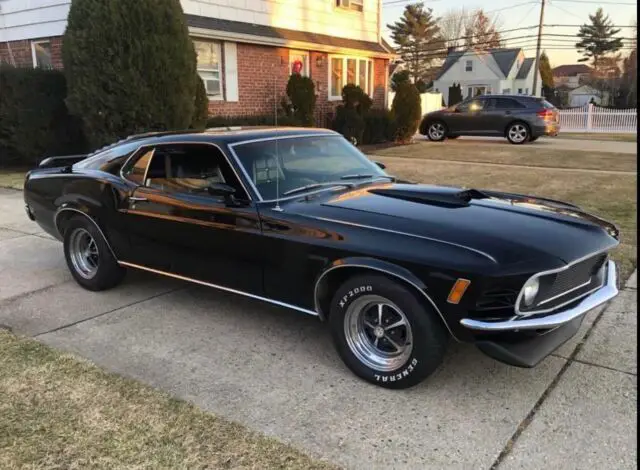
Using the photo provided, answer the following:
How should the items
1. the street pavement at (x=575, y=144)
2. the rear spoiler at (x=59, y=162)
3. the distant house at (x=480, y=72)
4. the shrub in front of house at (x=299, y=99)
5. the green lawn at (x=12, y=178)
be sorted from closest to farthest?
1. the rear spoiler at (x=59, y=162)
2. the green lawn at (x=12, y=178)
3. the shrub in front of house at (x=299, y=99)
4. the street pavement at (x=575, y=144)
5. the distant house at (x=480, y=72)

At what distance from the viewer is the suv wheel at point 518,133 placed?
19.2 meters

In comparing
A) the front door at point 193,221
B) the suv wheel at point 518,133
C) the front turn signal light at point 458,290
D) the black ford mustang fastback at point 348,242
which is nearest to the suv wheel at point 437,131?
the suv wheel at point 518,133

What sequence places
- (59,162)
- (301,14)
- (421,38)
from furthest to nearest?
(421,38), (301,14), (59,162)

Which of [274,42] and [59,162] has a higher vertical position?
[274,42]

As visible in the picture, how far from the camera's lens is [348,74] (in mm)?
19062

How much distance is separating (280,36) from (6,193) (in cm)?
837

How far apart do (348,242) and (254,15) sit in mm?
13556

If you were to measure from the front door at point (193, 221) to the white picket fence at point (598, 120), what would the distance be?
83.7 ft

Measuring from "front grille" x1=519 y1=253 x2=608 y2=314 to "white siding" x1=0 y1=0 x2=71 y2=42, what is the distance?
1243 cm

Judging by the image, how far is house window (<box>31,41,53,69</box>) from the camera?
13.6 metres

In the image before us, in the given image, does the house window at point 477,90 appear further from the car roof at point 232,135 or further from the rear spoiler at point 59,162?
the car roof at point 232,135

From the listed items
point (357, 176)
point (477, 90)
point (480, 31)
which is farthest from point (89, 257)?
point (480, 31)

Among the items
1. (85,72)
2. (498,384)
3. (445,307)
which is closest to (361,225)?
(445,307)

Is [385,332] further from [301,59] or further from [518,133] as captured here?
[518,133]
